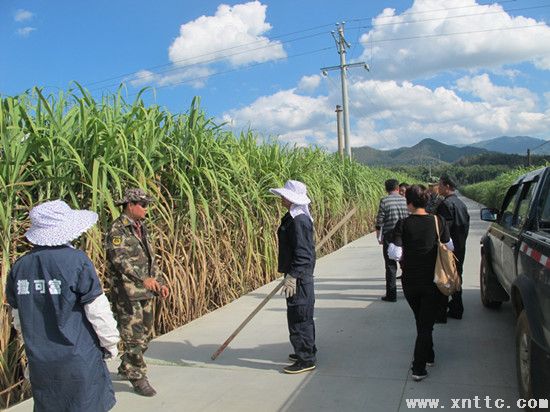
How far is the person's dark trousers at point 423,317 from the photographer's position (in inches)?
154

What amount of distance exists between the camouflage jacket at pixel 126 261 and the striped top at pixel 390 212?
3707 mm

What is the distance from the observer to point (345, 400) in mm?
3594

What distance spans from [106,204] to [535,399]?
12.2 ft

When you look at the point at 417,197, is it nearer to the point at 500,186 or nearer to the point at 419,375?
the point at 419,375

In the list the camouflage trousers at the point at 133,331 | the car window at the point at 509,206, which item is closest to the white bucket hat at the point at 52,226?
the camouflage trousers at the point at 133,331

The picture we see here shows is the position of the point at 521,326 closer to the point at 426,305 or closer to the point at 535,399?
the point at 535,399

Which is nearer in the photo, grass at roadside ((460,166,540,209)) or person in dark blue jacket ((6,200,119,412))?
person in dark blue jacket ((6,200,119,412))

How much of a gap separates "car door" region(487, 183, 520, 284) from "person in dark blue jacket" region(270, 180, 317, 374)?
1.77 m

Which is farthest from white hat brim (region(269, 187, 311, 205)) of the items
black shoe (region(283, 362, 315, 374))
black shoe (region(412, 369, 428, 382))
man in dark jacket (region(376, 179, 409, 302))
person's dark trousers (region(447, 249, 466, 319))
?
man in dark jacket (region(376, 179, 409, 302))

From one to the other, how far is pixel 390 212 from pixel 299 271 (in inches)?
113

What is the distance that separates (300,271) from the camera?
413 cm

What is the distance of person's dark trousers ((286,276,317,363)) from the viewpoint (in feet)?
13.7

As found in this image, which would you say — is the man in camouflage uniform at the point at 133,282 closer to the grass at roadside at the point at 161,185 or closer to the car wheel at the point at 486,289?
the grass at roadside at the point at 161,185

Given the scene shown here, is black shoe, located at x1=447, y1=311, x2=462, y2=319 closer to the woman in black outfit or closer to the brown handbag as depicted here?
the woman in black outfit
